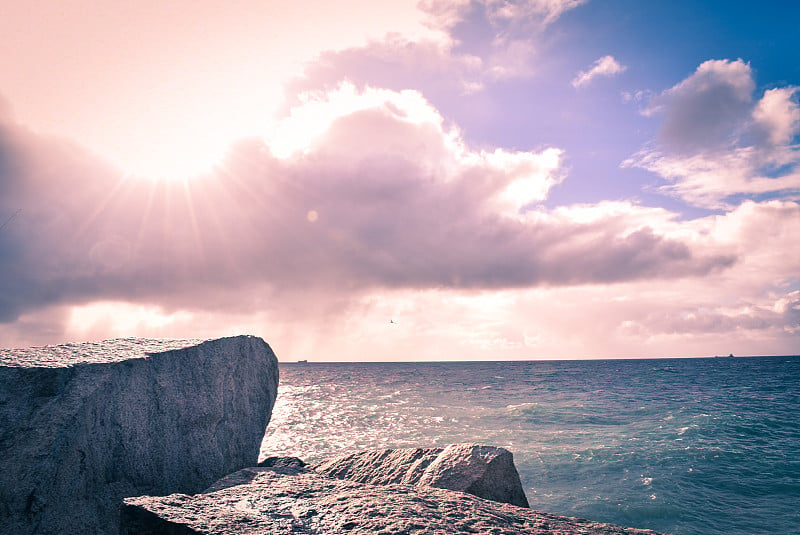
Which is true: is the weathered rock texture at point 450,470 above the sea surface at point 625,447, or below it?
above

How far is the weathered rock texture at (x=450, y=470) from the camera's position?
17.9 feet

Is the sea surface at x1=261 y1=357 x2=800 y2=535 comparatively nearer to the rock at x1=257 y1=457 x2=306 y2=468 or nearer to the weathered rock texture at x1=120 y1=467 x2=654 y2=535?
the rock at x1=257 y1=457 x2=306 y2=468

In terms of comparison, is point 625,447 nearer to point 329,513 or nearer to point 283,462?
point 283,462

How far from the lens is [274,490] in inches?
163

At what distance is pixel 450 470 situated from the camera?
5605 millimetres

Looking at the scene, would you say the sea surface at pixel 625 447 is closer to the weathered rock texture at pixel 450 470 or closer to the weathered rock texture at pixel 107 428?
the weathered rock texture at pixel 450 470

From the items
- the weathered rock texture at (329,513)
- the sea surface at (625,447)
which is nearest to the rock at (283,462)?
the weathered rock texture at (329,513)

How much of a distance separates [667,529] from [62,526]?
38.1ft

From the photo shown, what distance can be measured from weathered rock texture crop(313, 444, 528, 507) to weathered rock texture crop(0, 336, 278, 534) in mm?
2027

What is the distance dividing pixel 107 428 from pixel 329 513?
287 cm

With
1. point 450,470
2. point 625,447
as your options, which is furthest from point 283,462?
point 625,447

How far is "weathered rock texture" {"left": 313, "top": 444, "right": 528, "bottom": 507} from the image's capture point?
5461mm

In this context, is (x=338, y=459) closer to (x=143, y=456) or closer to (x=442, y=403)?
(x=143, y=456)

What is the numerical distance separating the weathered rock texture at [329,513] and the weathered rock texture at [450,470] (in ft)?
3.97
